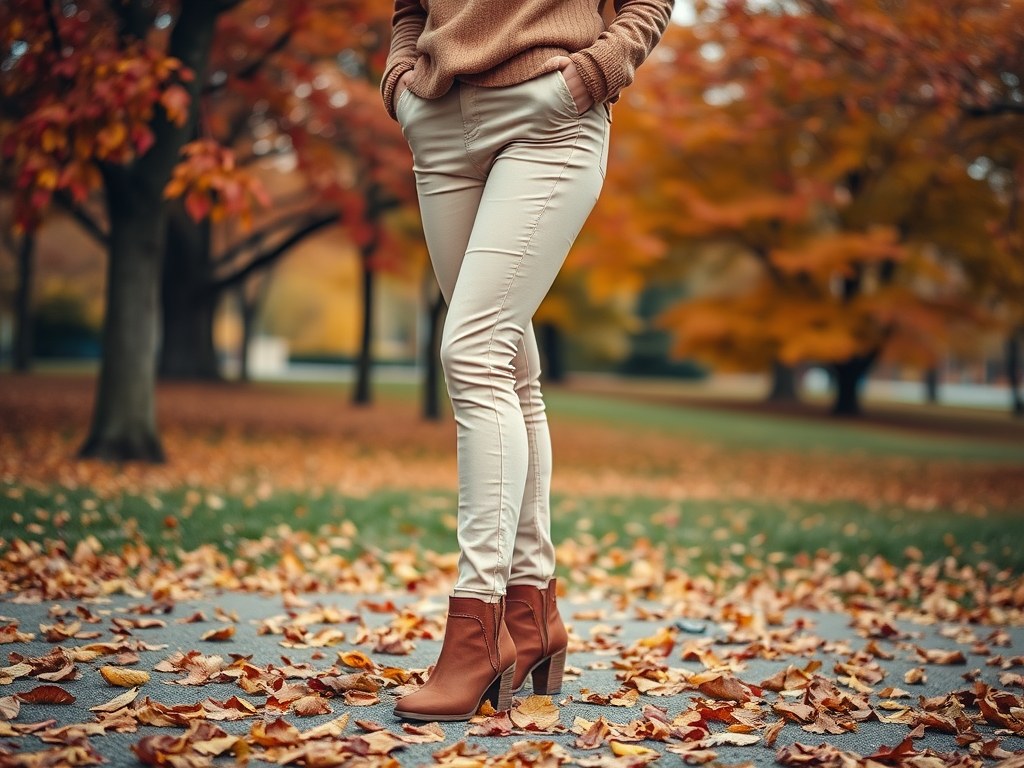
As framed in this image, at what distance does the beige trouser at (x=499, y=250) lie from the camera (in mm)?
2242

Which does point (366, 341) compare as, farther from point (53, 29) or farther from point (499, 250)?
point (499, 250)

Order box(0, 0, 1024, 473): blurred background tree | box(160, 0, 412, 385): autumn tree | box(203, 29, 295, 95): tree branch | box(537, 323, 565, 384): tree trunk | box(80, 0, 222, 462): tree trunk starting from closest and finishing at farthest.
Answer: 1. box(0, 0, 1024, 473): blurred background tree
2. box(80, 0, 222, 462): tree trunk
3. box(203, 29, 295, 95): tree branch
4. box(160, 0, 412, 385): autumn tree
5. box(537, 323, 565, 384): tree trunk

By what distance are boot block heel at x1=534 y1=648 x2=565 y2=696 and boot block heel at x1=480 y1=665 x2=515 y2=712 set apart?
0.19 m

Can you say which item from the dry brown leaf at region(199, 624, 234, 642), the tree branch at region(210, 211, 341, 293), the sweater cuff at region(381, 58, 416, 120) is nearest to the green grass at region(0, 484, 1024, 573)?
the dry brown leaf at region(199, 624, 234, 642)

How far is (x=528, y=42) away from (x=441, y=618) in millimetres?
2028

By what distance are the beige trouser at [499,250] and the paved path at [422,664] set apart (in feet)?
1.58

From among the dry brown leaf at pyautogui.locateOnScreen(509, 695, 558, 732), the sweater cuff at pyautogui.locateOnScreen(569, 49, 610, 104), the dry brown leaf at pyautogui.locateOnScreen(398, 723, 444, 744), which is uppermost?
the sweater cuff at pyautogui.locateOnScreen(569, 49, 610, 104)

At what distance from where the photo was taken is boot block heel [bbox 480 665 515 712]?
227 centimetres

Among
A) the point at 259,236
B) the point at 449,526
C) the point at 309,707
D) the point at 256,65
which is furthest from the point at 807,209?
the point at 309,707

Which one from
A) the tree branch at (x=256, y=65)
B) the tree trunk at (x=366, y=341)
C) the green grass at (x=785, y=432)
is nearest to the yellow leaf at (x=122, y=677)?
the tree branch at (x=256, y=65)

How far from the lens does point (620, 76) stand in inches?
88.6

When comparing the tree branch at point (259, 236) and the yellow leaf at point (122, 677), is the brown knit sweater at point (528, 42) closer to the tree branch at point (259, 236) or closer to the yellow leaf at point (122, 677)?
the yellow leaf at point (122, 677)

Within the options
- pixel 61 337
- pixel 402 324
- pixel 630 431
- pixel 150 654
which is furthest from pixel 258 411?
pixel 402 324

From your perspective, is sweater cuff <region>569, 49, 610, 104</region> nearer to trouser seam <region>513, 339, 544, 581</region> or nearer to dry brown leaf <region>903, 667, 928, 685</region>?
trouser seam <region>513, 339, 544, 581</region>
